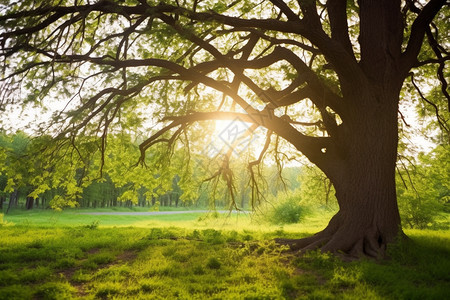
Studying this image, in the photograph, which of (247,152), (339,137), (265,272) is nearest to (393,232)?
(339,137)

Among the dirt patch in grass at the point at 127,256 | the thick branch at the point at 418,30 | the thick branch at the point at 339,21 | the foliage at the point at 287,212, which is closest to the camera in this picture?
the dirt patch in grass at the point at 127,256

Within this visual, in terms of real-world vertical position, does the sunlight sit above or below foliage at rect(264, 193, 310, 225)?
above

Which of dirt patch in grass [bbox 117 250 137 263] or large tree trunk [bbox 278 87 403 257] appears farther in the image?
dirt patch in grass [bbox 117 250 137 263]

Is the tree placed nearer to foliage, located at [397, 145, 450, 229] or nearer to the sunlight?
the sunlight

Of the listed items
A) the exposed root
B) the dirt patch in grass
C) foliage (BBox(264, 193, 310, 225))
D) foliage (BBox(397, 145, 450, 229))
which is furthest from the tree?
foliage (BBox(264, 193, 310, 225))

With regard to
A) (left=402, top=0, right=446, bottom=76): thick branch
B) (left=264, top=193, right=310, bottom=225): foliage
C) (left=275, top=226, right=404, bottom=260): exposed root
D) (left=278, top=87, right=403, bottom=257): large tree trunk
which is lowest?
(left=264, top=193, right=310, bottom=225): foliage

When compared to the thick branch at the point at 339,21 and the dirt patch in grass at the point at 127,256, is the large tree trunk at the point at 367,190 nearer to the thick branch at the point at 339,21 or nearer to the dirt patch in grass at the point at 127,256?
the thick branch at the point at 339,21

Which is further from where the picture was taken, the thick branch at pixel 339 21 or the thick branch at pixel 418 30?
the thick branch at pixel 339 21

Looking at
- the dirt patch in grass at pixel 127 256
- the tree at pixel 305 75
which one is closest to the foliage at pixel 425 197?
the tree at pixel 305 75

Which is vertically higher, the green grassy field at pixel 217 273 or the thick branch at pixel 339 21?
the thick branch at pixel 339 21

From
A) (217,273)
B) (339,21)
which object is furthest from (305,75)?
(217,273)

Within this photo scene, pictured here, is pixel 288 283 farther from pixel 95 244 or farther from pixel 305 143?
pixel 95 244

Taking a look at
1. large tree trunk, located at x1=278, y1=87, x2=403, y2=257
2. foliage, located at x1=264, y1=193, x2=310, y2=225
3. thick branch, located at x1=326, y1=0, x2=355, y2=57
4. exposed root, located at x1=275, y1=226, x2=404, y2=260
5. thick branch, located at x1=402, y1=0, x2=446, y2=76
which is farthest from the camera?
foliage, located at x1=264, y1=193, x2=310, y2=225

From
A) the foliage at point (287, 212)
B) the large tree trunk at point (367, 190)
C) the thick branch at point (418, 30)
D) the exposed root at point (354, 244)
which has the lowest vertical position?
the foliage at point (287, 212)
